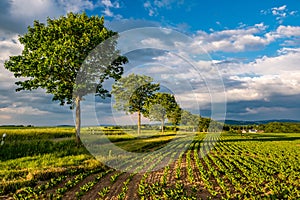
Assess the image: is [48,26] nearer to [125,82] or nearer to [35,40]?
[35,40]

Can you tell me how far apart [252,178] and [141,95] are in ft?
121

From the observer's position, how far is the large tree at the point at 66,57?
24.6m

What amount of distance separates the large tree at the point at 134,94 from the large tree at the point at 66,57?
21521 mm

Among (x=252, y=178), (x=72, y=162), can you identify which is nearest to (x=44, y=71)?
(x=72, y=162)

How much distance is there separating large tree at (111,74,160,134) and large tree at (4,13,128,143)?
2152 cm

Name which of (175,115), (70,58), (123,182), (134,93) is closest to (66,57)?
(70,58)

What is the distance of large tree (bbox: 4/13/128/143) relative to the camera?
24.6 m

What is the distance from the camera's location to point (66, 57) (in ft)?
80.9

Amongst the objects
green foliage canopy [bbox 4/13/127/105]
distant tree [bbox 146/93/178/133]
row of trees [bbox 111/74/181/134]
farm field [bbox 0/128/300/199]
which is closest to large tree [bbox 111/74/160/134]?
row of trees [bbox 111/74/181/134]

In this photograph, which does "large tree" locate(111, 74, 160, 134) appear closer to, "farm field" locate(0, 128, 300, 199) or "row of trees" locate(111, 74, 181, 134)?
"row of trees" locate(111, 74, 181, 134)

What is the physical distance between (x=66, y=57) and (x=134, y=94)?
2631 cm

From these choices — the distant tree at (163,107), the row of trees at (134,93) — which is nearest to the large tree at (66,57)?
the row of trees at (134,93)

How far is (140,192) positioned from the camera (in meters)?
11.3

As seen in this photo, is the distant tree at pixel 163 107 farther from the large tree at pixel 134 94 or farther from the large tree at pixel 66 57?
the large tree at pixel 66 57
